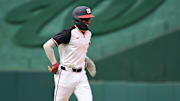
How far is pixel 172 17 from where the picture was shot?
9883mm

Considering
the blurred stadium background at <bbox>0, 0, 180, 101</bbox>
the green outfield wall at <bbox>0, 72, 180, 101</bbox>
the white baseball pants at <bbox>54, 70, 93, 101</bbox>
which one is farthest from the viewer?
the blurred stadium background at <bbox>0, 0, 180, 101</bbox>

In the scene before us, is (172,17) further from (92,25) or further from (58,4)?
(58,4)

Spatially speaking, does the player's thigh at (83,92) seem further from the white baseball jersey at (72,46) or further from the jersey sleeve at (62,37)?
the jersey sleeve at (62,37)

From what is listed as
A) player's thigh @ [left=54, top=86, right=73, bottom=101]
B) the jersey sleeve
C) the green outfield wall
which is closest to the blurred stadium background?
the green outfield wall

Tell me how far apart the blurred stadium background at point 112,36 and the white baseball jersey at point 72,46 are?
13.5ft

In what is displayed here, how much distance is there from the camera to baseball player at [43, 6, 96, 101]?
5.09 meters

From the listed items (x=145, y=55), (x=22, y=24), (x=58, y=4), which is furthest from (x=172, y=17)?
(x=22, y=24)

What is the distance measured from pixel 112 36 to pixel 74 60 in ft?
16.4

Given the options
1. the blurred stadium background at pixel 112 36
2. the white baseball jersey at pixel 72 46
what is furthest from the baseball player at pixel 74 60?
the blurred stadium background at pixel 112 36

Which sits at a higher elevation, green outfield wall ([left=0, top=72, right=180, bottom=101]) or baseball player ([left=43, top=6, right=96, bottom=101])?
baseball player ([left=43, top=6, right=96, bottom=101])

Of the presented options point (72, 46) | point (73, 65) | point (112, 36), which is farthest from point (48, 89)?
point (72, 46)

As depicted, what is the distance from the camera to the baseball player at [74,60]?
509 cm

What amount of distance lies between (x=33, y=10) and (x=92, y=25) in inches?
57.1

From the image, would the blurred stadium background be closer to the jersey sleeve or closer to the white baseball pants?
the white baseball pants
